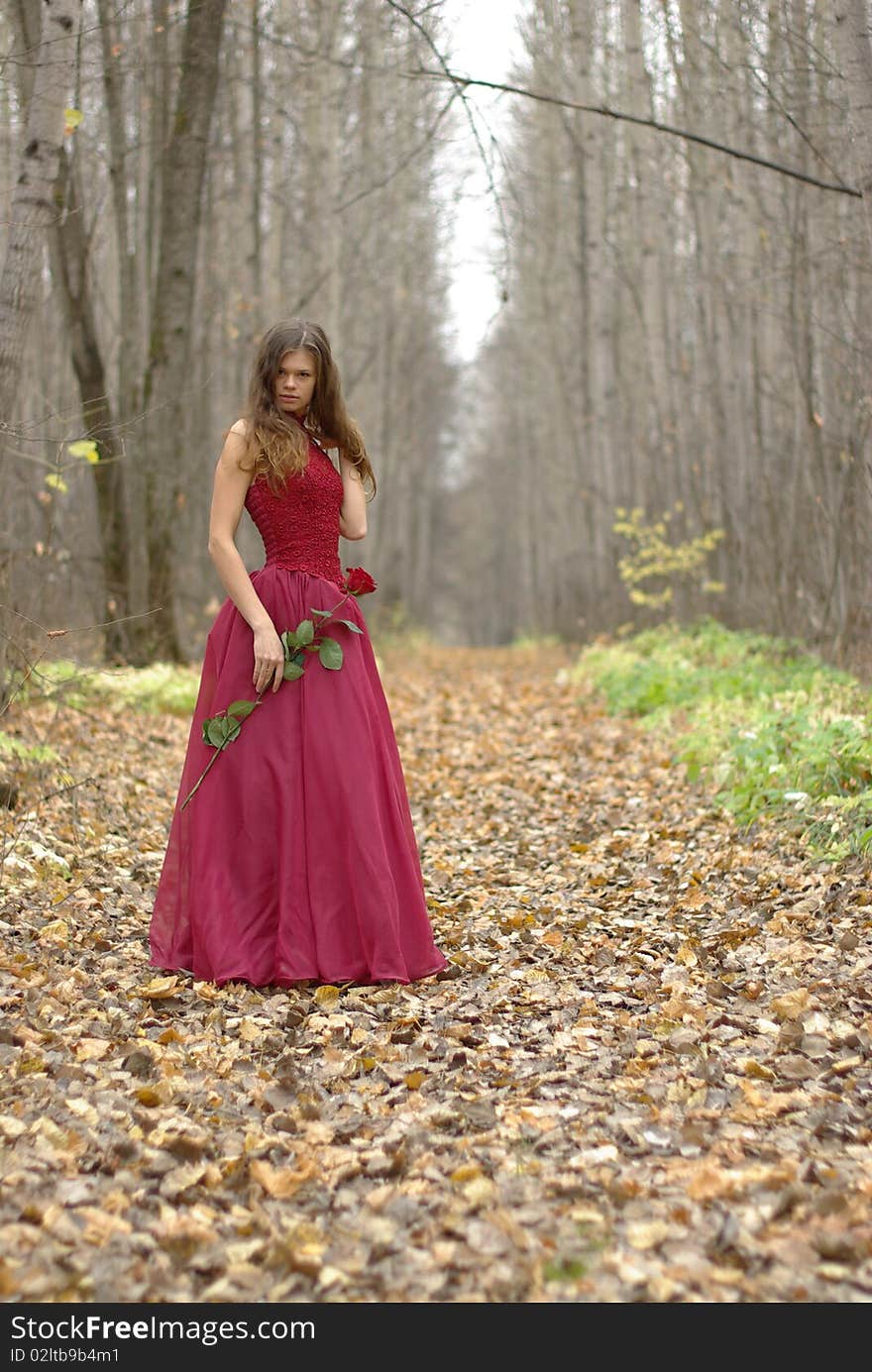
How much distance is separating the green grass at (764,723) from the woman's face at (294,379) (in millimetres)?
2896

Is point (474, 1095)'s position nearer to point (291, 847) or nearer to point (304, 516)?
point (291, 847)

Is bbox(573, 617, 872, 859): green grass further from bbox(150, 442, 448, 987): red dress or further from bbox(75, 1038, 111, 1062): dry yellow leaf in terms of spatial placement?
bbox(75, 1038, 111, 1062): dry yellow leaf

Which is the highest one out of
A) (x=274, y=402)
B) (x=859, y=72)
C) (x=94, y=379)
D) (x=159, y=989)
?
(x=859, y=72)

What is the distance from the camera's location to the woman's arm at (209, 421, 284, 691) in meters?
3.97

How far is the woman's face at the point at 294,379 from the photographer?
4031mm

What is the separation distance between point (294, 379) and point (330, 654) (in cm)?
98

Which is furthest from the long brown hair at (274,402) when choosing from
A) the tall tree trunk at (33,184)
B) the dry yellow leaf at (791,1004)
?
the dry yellow leaf at (791,1004)

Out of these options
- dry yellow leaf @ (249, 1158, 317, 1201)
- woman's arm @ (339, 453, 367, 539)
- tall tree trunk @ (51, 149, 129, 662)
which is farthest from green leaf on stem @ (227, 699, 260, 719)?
tall tree trunk @ (51, 149, 129, 662)

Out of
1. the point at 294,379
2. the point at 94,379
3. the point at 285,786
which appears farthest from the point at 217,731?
the point at 94,379

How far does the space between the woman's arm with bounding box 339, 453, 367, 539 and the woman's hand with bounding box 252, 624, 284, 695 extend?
0.55 meters

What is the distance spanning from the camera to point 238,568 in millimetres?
3990

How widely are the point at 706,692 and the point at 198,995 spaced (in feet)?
19.3
